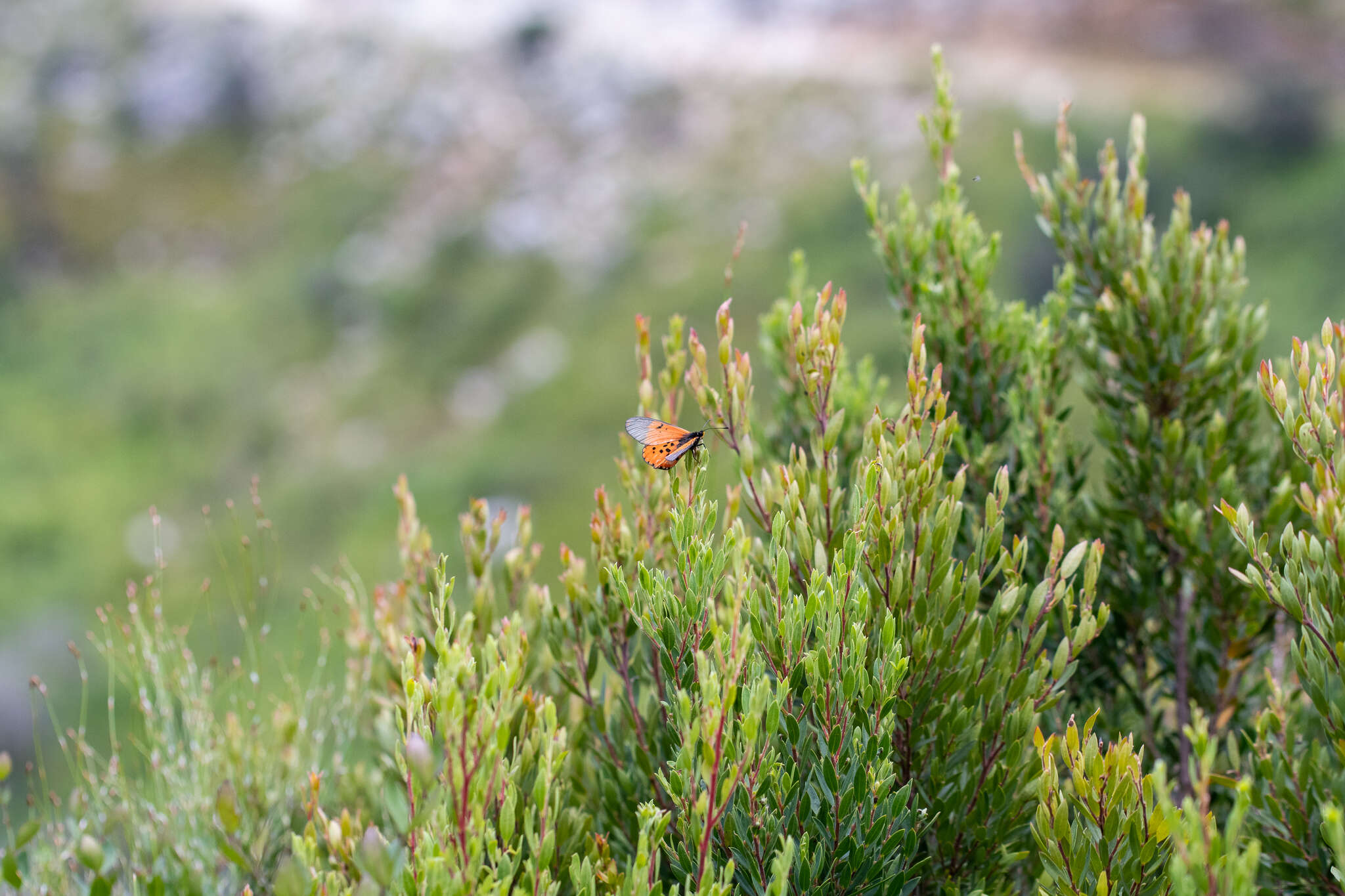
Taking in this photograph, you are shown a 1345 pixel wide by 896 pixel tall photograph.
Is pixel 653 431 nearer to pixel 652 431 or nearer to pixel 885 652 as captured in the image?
pixel 652 431

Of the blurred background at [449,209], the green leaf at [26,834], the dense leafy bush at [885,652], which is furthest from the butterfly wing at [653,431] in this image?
the blurred background at [449,209]

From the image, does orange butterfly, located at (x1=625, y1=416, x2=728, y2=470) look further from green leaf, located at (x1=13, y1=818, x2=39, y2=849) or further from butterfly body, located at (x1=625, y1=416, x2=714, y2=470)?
green leaf, located at (x1=13, y1=818, x2=39, y2=849)

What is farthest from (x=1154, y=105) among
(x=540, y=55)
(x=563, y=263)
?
(x=540, y=55)

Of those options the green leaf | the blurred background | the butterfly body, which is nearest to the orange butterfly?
the butterfly body

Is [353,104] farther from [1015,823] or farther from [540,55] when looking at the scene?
[1015,823]

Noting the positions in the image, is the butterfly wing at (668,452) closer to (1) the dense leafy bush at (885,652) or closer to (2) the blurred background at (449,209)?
(1) the dense leafy bush at (885,652)

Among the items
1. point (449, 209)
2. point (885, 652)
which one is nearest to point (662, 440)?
point (885, 652)
